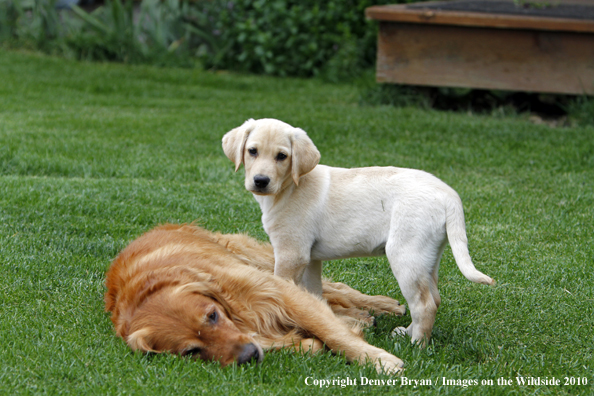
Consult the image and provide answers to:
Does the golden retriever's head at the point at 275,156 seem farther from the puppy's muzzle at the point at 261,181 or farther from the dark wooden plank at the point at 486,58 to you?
the dark wooden plank at the point at 486,58

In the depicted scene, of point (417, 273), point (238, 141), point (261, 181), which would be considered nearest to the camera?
point (417, 273)

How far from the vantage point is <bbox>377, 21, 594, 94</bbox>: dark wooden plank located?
7887mm

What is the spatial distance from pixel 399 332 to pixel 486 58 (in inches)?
230

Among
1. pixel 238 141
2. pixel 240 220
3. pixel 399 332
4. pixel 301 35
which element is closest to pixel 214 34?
pixel 301 35

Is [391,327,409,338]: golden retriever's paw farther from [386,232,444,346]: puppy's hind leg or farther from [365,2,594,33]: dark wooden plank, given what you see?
[365,2,594,33]: dark wooden plank

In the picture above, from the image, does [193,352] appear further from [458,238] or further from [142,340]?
[458,238]

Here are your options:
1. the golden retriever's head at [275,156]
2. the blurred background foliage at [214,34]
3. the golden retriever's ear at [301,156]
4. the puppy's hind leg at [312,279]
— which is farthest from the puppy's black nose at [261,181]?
the blurred background foliage at [214,34]

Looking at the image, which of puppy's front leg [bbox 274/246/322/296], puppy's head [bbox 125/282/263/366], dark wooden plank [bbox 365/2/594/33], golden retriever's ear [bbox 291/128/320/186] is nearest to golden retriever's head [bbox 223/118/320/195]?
golden retriever's ear [bbox 291/128/320/186]

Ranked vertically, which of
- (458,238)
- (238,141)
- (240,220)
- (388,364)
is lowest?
(240,220)

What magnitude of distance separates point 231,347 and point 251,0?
943cm

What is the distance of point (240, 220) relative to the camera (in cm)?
496

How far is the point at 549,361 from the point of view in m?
2.95

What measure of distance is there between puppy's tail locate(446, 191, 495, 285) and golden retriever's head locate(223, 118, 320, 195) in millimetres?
740

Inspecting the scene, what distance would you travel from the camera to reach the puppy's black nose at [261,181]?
3189mm
